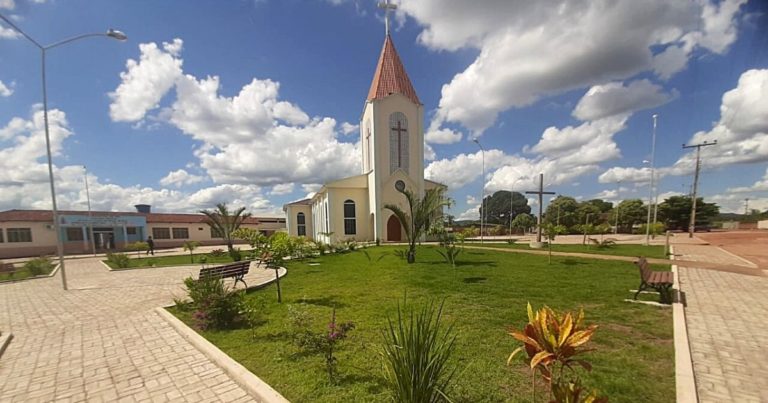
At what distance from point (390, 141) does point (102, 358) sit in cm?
2617

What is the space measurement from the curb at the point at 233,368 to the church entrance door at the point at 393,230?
22.8 m

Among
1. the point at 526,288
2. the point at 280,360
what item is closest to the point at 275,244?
the point at 280,360

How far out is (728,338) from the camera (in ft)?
14.2

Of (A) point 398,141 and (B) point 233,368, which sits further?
(A) point 398,141

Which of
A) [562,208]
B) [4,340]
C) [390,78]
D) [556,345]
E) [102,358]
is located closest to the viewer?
[556,345]

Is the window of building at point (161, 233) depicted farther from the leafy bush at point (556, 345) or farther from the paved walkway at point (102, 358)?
the leafy bush at point (556, 345)

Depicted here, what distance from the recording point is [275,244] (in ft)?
22.9

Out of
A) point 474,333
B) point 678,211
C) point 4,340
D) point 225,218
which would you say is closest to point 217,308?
point 4,340

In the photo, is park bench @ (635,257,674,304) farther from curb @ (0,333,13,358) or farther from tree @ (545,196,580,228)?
tree @ (545,196,580,228)

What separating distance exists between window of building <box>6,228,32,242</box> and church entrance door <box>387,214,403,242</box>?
35374 mm

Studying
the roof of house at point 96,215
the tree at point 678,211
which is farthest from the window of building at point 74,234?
the tree at point 678,211

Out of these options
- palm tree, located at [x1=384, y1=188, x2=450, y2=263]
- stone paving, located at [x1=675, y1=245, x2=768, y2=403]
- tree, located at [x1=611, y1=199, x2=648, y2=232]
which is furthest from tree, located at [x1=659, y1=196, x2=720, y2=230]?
palm tree, located at [x1=384, y1=188, x2=450, y2=263]

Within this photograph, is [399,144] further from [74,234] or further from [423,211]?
[74,234]

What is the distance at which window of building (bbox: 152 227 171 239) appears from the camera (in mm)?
35675
